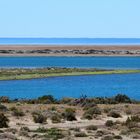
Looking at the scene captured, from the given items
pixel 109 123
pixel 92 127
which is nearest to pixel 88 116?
pixel 109 123

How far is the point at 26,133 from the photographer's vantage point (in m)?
28.7

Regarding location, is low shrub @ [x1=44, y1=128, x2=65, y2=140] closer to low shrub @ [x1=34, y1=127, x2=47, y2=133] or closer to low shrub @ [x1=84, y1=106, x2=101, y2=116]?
low shrub @ [x1=34, y1=127, x2=47, y2=133]

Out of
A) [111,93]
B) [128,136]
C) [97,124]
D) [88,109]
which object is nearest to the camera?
[128,136]

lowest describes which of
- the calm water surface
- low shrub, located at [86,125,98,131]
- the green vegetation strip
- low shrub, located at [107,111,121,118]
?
the green vegetation strip

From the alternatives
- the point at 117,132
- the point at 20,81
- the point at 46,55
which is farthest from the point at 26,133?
the point at 46,55

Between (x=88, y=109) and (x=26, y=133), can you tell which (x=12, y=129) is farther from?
(x=88, y=109)

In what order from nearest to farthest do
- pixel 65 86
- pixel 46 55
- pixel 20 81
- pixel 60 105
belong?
1. pixel 60 105
2. pixel 65 86
3. pixel 20 81
4. pixel 46 55

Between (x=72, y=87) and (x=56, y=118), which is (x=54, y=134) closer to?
(x=56, y=118)

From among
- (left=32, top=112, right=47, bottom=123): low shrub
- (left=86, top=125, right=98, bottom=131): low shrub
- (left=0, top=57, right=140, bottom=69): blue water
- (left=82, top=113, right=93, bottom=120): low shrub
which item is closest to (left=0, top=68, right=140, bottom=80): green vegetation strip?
(left=0, top=57, right=140, bottom=69): blue water

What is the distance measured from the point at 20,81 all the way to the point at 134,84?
1337 centimetres

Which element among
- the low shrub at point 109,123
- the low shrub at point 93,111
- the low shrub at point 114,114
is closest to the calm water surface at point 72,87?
the low shrub at point 93,111

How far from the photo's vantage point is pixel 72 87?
223ft

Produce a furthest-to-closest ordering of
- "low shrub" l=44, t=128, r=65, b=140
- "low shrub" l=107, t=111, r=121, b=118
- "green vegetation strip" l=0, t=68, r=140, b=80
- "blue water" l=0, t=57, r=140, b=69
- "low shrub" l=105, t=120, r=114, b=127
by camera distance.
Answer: "blue water" l=0, t=57, r=140, b=69
"green vegetation strip" l=0, t=68, r=140, b=80
"low shrub" l=107, t=111, r=121, b=118
"low shrub" l=105, t=120, r=114, b=127
"low shrub" l=44, t=128, r=65, b=140

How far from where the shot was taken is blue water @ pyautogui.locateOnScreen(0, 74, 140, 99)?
60338mm
